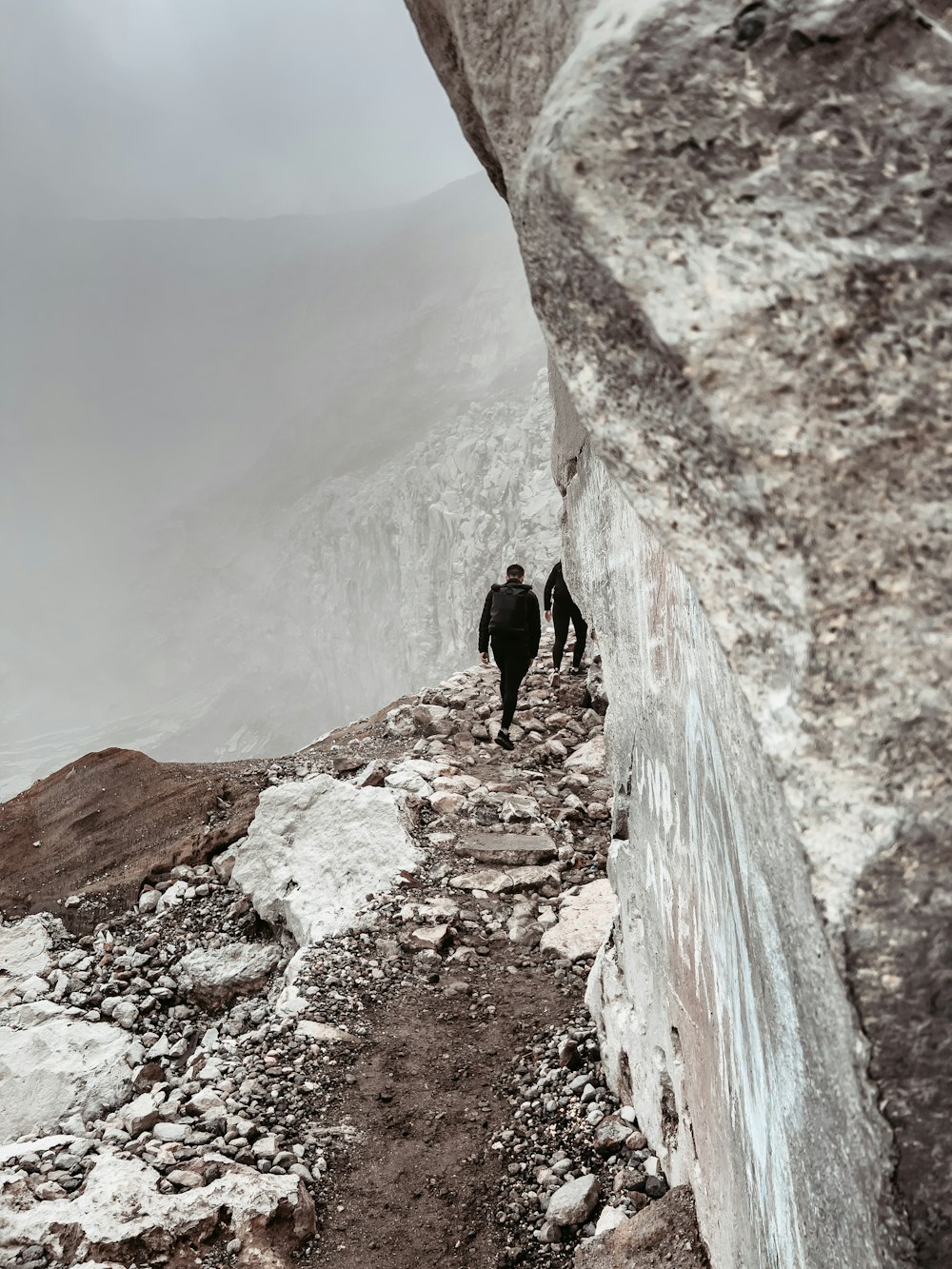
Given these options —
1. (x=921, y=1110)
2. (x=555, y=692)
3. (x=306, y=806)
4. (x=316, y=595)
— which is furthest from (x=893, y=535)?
(x=316, y=595)

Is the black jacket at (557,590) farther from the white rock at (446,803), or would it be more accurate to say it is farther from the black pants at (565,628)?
the white rock at (446,803)

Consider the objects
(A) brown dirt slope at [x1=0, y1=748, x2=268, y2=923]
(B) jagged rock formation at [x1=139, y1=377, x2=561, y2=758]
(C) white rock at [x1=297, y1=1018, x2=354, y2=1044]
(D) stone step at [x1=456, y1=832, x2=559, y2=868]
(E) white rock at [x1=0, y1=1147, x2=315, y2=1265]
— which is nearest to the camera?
(E) white rock at [x1=0, y1=1147, x2=315, y2=1265]

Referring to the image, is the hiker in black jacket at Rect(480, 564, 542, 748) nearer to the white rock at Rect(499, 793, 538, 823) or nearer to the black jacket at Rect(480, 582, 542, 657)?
the black jacket at Rect(480, 582, 542, 657)

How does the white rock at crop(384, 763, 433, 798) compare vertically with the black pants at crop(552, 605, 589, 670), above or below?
above

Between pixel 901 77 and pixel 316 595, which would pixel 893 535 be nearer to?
pixel 901 77

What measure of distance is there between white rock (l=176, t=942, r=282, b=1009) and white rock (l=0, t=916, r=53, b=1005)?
915mm

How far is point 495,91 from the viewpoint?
114cm

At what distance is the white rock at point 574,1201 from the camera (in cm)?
256

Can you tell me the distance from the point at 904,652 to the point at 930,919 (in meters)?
0.25

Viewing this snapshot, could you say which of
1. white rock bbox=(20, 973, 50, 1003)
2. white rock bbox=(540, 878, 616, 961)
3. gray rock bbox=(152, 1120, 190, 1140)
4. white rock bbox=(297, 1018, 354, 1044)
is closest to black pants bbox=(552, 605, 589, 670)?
white rock bbox=(540, 878, 616, 961)

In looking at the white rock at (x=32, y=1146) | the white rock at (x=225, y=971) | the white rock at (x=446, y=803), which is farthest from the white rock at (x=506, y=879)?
the white rock at (x=32, y=1146)

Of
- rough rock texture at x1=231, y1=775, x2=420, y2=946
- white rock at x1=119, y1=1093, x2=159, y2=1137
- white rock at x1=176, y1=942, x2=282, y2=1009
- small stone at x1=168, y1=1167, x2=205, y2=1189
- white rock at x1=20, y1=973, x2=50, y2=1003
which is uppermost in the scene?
small stone at x1=168, y1=1167, x2=205, y2=1189

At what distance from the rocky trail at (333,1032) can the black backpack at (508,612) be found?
0.93 m

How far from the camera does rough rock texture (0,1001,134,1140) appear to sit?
11.9ft
